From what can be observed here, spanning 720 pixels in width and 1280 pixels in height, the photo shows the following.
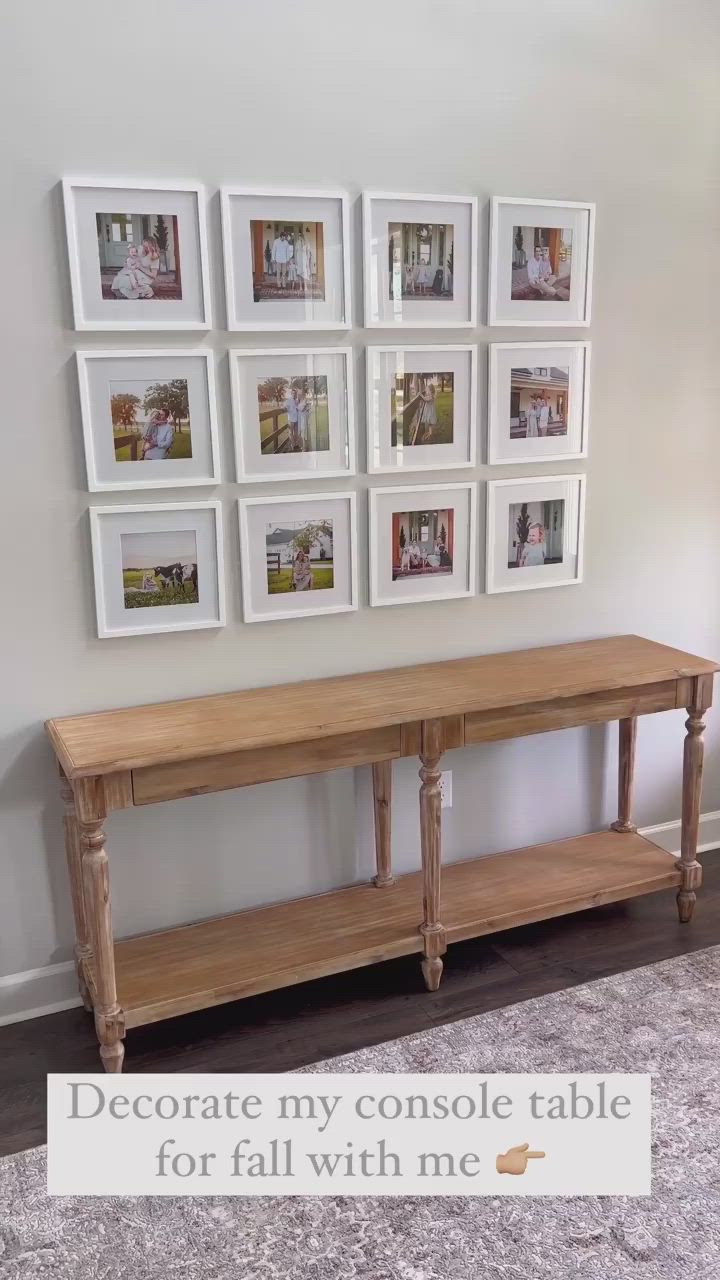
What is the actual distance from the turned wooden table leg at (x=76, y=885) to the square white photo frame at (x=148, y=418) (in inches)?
28.6

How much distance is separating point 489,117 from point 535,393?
27.7 inches

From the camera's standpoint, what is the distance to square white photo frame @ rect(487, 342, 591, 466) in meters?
2.81

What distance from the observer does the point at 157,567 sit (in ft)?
8.19

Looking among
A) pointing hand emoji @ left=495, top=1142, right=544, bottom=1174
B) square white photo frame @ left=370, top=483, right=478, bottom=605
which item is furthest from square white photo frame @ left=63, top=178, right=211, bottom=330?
pointing hand emoji @ left=495, top=1142, right=544, bottom=1174

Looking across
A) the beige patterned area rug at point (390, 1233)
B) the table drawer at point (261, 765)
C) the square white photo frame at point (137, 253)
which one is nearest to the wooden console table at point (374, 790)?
the table drawer at point (261, 765)

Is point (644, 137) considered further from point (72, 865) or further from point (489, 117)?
point (72, 865)

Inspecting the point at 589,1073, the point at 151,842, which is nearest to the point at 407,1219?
the point at 589,1073

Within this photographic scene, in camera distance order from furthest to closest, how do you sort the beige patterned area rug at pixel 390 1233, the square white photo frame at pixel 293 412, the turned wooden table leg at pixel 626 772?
the turned wooden table leg at pixel 626 772 < the square white photo frame at pixel 293 412 < the beige patterned area rug at pixel 390 1233

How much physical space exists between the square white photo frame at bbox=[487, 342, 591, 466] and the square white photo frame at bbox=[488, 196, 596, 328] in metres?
0.08

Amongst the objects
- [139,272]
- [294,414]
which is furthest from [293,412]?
[139,272]

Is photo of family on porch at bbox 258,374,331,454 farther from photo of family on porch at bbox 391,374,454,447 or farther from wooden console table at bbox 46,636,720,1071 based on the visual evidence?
wooden console table at bbox 46,636,720,1071

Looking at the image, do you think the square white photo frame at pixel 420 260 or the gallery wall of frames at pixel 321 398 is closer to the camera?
the gallery wall of frames at pixel 321 398

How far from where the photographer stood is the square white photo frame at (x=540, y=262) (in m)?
2.72

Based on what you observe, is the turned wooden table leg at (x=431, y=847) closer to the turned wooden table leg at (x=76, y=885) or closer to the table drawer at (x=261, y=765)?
the table drawer at (x=261, y=765)
